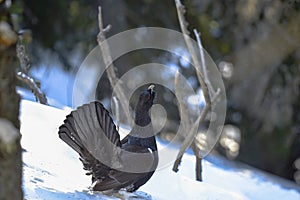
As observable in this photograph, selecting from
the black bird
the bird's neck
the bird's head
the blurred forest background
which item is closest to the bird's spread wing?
the black bird

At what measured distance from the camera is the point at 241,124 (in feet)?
22.1

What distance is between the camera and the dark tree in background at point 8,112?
1.63 meters

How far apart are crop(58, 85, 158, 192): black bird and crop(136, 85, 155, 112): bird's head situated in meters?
0.18

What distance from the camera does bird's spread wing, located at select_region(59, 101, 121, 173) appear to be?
2.61 m

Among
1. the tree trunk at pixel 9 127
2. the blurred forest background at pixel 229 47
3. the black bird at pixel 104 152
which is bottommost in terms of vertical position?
the blurred forest background at pixel 229 47

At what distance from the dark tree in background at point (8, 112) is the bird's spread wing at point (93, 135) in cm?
93

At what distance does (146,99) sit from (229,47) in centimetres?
388

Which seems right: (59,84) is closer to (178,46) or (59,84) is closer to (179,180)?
(178,46)

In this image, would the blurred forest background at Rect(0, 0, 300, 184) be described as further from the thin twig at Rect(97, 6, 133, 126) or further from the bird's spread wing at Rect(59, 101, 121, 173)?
the bird's spread wing at Rect(59, 101, 121, 173)

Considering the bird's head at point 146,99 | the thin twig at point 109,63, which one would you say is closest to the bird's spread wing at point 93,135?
the bird's head at point 146,99

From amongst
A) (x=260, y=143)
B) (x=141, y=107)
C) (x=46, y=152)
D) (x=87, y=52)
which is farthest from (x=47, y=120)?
(x=260, y=143)

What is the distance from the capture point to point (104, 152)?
105 inches

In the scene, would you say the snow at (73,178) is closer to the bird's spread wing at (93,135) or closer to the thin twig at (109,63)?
the bird's spread wing at (93,135)

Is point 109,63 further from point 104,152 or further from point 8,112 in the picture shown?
point 8,112
